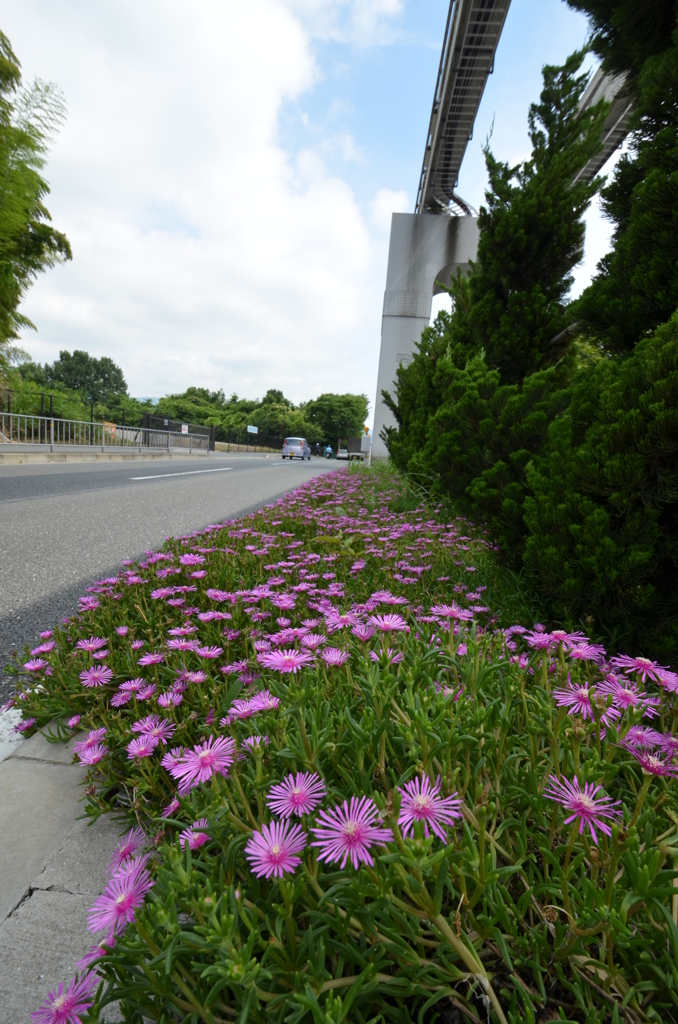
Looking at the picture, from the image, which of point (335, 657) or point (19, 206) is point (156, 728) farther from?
point (19, 206)

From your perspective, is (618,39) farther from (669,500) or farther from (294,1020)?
(294,1020)

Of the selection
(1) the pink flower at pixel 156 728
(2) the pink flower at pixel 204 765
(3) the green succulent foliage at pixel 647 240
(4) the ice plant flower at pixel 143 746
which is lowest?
(1) the pink flower at pixel 156 728

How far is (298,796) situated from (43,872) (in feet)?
2.38

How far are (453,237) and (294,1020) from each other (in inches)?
623

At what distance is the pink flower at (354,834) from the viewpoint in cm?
62

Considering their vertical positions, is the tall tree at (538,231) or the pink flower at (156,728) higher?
the tall tree at (538,231)

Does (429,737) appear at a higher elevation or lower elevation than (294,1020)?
higher

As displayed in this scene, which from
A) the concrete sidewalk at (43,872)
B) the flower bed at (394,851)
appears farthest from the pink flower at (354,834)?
the concrete sidewalk at (43,872)

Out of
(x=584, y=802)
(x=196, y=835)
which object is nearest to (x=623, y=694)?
(x=584, y=802)

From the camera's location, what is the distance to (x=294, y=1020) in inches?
22.5

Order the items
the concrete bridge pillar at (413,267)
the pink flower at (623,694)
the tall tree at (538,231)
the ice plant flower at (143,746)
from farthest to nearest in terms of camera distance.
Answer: the concrete bridge pillar at (413,267)
the tall tree at (538,231)
the ice plant flower at (143,746)
the pink flower at (623,694)

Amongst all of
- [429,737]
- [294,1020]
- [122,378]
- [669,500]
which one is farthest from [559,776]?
[122,378]

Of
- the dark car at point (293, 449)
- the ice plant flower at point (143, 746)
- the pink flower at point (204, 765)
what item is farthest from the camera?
the dark car at point (293, 449)

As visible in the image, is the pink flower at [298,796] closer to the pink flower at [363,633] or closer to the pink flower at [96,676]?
the pink flower at [363,633]
